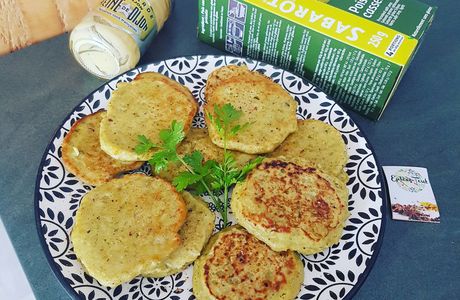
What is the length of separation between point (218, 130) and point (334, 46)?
447 mm

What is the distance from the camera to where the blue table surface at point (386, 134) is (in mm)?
1316

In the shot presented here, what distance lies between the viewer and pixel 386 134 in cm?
158

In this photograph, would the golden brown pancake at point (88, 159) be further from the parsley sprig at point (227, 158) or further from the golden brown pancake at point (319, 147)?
the golden brown pancake at point (319, 147)

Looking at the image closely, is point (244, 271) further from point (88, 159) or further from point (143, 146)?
point (88, 159)

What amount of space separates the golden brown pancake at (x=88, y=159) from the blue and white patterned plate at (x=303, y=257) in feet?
0.10

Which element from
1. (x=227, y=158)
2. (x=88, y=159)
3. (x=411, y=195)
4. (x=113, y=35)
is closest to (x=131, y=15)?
(x=113, y=35)

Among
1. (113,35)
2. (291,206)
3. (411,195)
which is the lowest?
(411,195)

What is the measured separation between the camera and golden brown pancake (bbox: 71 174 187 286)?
110 cm

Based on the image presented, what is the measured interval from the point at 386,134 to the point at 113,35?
912 mm

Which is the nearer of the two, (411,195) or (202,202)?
(202,202)

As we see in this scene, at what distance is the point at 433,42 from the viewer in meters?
1.85

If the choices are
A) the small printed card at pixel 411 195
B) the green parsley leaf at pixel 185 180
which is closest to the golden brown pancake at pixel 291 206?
the green parsley leaf at pixel 185 180

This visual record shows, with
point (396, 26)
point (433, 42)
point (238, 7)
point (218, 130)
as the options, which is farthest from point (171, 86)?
point (433, 42)

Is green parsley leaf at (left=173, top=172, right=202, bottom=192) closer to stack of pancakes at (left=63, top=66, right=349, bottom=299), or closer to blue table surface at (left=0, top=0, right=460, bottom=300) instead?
stack of pancakes at (left=63, top=66, right=349, bottom=299)
